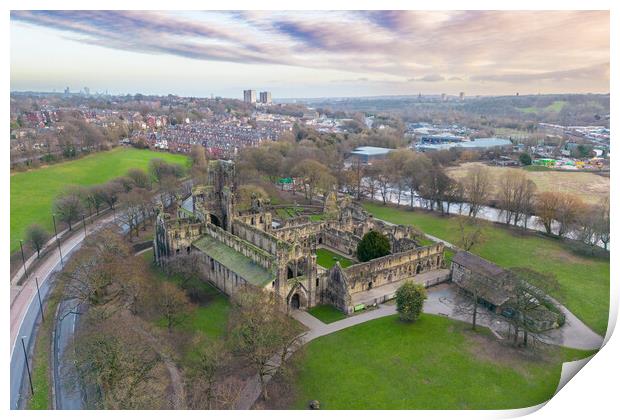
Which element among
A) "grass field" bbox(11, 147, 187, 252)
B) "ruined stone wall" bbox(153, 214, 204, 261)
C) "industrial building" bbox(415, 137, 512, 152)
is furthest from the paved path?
"industrial building" bbox(415, 137, 512, 152)

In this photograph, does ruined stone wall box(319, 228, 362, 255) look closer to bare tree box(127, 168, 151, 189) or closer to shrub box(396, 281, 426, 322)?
shrub box(396, 281, 426, 322)

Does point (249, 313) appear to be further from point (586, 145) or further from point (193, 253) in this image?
point (586, 145)

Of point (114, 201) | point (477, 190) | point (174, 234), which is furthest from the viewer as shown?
point (114, 201)

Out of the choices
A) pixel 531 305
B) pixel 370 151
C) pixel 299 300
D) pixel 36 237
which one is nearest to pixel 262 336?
pixel 299 300

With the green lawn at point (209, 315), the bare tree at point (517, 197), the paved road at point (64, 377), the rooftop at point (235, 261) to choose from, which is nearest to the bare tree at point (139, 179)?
the rooftop at point (235, 261)

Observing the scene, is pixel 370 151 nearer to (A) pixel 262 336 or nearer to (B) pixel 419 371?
(B) pixel 419 371

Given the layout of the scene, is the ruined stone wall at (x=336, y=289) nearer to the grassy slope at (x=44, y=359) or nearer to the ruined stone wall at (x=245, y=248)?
the ruined stone wall at (x=245, y=248)

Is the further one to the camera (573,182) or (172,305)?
(573,182)
